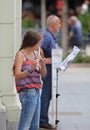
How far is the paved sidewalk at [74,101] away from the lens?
11.3m

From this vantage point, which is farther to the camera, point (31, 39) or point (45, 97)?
point (45, 97)

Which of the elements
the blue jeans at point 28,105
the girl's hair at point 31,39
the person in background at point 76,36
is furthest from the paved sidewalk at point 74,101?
the person in background at point 76,36

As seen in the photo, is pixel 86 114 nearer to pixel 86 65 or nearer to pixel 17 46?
pixel 17 46

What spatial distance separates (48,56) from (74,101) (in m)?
3.74

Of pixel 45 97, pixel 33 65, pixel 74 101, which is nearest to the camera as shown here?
pixel 33 65

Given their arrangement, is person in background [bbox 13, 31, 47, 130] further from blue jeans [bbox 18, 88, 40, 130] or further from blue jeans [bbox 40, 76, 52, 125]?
blue jeans [bbox 40, 76, 52, 125]

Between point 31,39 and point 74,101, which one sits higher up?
point 31,39

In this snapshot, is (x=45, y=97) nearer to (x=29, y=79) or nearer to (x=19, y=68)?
(x=29, y=79)

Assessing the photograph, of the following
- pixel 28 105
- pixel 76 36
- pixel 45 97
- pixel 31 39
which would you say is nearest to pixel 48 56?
pixel 45 97

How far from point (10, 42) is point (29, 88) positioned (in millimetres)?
1501

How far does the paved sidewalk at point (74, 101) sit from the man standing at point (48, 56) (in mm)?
354

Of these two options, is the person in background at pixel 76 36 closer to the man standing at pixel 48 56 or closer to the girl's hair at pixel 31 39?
the man standing at pixel 48 56

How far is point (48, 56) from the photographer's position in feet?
34.1

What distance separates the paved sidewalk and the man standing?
1.16 ft
